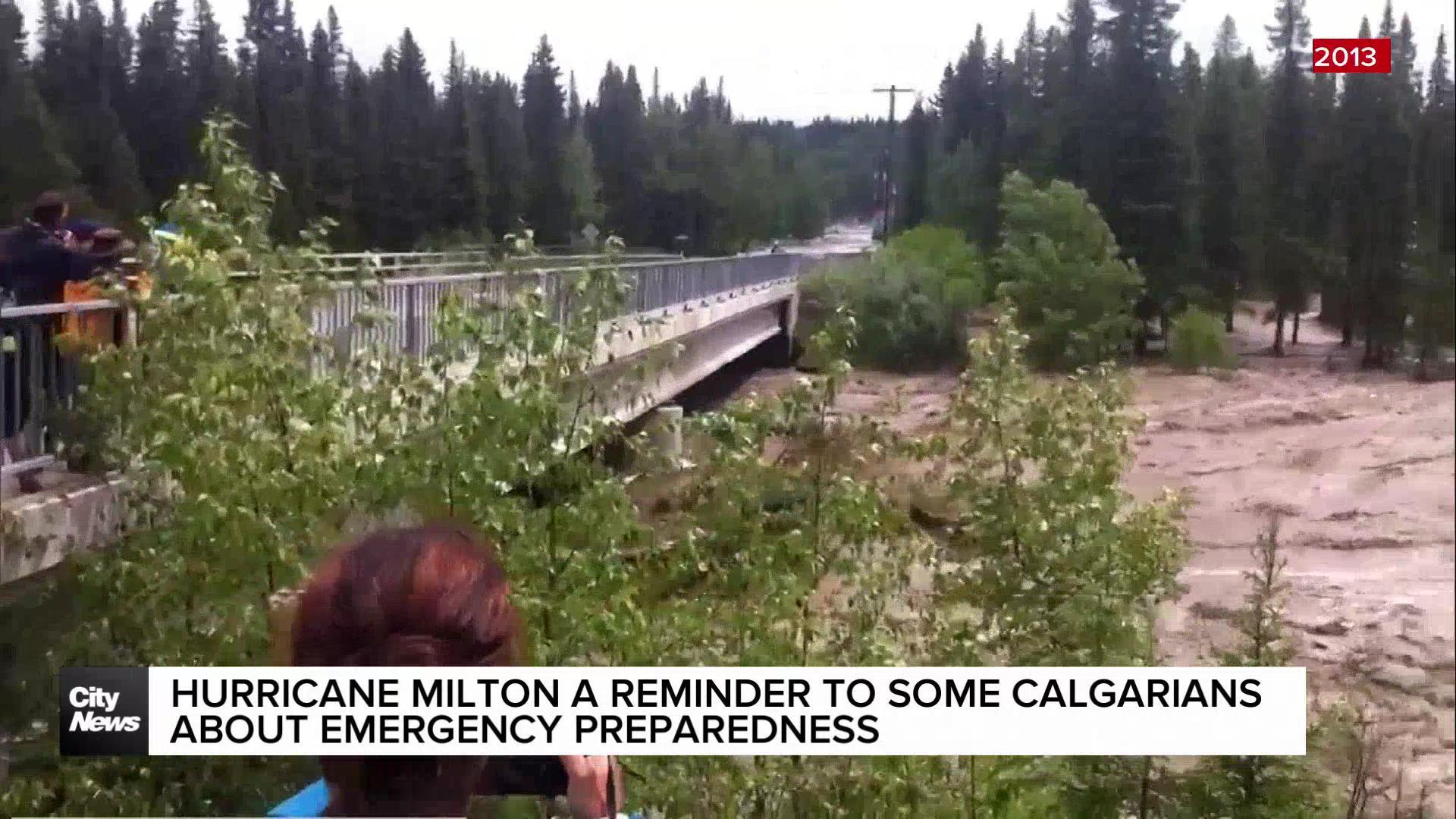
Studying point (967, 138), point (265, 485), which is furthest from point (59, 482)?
point (967, 138)

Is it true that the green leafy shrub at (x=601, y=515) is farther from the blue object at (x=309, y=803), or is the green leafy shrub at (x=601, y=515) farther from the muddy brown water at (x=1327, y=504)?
the blue object at (x=309, y=803)

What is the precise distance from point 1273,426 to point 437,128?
6.18ft

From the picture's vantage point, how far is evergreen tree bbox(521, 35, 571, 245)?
11.1 feet

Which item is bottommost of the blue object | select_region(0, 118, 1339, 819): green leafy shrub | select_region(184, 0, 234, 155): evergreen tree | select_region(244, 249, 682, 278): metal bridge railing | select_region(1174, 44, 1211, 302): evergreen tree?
the blue object

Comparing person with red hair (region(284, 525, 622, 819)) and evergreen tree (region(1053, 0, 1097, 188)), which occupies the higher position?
evergreen tree (region(1053, 0, 1097, 188))

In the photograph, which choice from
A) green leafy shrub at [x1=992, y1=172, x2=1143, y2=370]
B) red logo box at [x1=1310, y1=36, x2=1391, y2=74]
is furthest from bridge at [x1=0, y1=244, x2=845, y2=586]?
red logo box at [x1=1310, y1=36, x2=1391, y2=74]

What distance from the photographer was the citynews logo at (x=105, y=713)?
3.01 meters

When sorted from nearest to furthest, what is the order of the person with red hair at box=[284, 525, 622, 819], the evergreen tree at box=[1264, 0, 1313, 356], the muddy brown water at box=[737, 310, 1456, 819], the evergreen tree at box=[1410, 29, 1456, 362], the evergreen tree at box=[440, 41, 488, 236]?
the person with red hair at box=[284, 525, 622, 819], the evergreen tree at box=[1410, 29, 1456, 362], the muddy brown water at box=[737, 310, 1456, 819], the evergreen tree at box=[1264, 0, 1313, 356], the evergreen tree at box=[440, 41, 488, 236]

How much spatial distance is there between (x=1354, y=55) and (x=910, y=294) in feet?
3.20

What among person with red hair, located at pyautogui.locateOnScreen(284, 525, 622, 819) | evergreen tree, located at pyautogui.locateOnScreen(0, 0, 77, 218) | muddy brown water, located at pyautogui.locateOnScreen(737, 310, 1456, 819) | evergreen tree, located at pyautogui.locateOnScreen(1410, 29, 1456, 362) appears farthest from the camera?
evergreen tree, located at pyautogui.locateOnScreen(0, 0, 77, 218)

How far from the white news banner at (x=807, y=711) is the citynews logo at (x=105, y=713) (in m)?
0.02

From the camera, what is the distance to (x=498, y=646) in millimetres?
2930

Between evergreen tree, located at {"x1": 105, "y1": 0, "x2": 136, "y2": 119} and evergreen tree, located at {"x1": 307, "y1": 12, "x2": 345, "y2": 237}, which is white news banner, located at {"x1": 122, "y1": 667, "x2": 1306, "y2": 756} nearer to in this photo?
evergreen tree, located at {"x1": 307, "y1": 12, "x2": 345, "y2": 237}

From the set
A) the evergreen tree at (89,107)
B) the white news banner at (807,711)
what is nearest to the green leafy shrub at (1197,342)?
the white news banner at (807,711)
